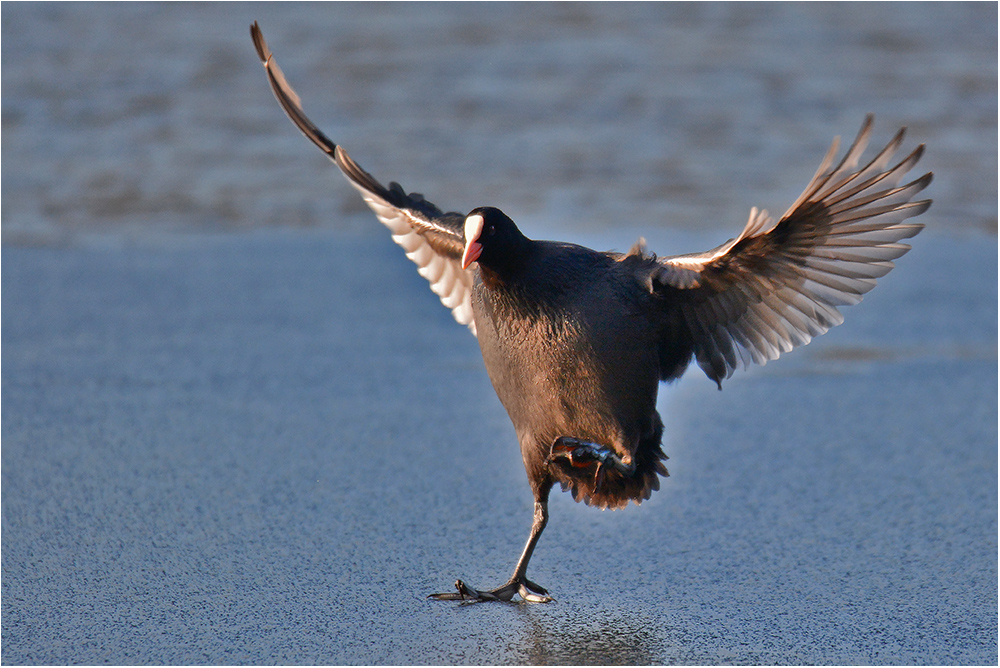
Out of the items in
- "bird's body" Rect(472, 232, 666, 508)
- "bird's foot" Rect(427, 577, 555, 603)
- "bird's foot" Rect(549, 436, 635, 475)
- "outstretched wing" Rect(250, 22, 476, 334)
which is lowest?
"bird's foot" Rect(427, 577, 555, 603)

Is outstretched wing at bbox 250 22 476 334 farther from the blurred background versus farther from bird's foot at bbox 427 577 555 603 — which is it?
the blurred background

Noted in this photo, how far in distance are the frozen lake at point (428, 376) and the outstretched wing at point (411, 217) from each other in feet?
2.18

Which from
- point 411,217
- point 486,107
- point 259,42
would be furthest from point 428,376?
point 486,107

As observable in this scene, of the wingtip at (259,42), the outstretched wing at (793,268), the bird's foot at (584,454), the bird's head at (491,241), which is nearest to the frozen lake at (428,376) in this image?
the bird's foot at (584,454)

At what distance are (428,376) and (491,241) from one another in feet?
6.75

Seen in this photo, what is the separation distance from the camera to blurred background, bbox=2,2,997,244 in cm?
800

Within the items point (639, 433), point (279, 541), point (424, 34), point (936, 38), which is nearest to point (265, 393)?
point (279, 541)

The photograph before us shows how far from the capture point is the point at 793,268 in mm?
3275

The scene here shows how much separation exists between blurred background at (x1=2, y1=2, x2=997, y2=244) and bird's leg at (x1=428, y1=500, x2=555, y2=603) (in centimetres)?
412

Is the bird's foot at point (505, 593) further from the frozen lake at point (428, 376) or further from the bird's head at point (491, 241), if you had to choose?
the bird's head at point (491, 241)

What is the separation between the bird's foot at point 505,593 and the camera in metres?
3.25

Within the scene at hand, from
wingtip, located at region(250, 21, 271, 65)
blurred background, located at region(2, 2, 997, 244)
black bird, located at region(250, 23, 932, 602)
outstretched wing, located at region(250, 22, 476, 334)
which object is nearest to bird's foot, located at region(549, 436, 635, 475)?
black bird, located at region(250, 23, 932, 602)

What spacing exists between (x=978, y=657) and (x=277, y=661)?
68.8 inches

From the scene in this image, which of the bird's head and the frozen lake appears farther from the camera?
the bird's head
